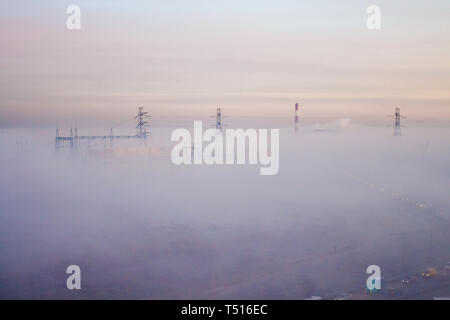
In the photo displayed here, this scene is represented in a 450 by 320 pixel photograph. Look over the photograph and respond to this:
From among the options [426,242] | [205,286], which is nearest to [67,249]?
[205,286]

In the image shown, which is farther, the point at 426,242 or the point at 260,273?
the point at 426,242

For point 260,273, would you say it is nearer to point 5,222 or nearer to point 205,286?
point 205,286

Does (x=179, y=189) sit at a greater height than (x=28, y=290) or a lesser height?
greater

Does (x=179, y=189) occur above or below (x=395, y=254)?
above

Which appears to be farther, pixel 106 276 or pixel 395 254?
pixel 395 254

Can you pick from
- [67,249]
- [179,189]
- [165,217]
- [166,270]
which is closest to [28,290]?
[166,270]

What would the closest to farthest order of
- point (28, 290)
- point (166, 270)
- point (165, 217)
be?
point (28, 290)
point (166, 270)
point (165, 217)

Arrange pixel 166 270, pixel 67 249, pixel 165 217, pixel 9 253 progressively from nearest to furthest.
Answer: pixel 166 270 < pixel 9 253 < pixel 67 249 < pixel 165 217

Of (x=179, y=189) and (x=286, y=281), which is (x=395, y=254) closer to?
(x=286, y=281)

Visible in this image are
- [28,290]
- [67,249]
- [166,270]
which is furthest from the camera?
[67,249]
